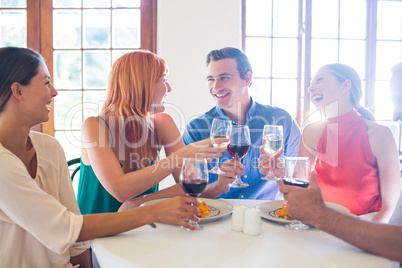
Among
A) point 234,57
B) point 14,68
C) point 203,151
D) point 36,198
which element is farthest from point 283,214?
point 234,57

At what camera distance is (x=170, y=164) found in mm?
1479

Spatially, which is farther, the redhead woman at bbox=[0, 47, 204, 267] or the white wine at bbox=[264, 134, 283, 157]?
the white wine at bbox=[264, 134, 283, 157]

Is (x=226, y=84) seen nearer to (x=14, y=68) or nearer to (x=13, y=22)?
(x=14, y=68)

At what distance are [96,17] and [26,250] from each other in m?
3.05

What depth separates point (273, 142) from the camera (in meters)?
1.50

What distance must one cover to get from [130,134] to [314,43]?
2.89 meters

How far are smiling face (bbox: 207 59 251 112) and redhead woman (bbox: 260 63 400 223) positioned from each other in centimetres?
54

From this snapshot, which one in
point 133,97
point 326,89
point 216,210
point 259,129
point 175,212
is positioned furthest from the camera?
point 259,129

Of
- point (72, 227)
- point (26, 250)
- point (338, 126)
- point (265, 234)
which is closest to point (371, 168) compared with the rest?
point (338, 126)

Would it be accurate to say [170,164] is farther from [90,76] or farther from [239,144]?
[90,76]

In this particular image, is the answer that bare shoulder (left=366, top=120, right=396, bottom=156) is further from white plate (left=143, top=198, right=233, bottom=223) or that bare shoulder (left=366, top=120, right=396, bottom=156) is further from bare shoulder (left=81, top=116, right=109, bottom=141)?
bare shoulder (left=81, top=116, right=109, bottom=141)

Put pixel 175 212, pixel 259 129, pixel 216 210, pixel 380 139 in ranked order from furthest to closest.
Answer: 1. pixel 259 129
2. pixel 380 139
3. pixel 216 210
4. pixel 175 212

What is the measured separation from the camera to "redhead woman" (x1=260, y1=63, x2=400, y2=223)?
1750 mm

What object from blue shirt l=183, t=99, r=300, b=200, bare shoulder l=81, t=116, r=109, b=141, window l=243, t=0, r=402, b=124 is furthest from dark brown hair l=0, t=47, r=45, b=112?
window l=243, t=0, r=402, b=124
